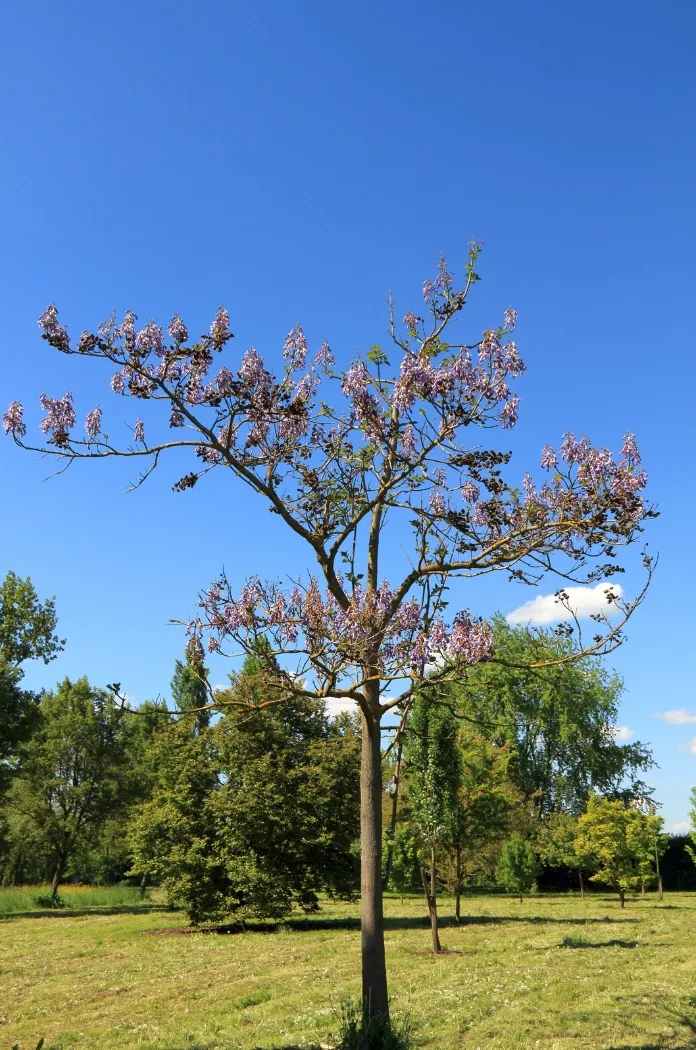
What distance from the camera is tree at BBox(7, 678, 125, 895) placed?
44.7m

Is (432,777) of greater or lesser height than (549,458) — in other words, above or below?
below

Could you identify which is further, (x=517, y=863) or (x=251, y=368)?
(x=517, y=863)

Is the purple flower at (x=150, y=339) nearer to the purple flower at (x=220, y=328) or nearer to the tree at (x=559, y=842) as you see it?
the purple flower at (x=220, y=328)

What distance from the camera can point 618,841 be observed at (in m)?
38.7

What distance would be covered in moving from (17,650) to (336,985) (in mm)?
29132

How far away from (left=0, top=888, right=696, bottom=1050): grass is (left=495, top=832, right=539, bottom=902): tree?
49.9 ft

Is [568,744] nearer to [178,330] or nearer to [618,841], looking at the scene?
[618,841]

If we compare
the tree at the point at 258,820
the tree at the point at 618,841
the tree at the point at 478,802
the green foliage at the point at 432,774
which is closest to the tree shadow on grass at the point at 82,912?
the tree at the point at 258,820

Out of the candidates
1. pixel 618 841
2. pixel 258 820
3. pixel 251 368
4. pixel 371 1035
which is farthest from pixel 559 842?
pixel 251 368

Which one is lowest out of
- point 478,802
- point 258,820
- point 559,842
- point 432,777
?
point 559,842

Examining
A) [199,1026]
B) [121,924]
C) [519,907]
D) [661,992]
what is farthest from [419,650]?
[519,907]

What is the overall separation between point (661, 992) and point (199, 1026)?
793 cm

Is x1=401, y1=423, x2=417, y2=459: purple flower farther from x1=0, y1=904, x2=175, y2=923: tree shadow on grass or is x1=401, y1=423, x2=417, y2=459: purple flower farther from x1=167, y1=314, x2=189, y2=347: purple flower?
x1=0, y1=904, x2=175, y2=923: tree shadow on grass

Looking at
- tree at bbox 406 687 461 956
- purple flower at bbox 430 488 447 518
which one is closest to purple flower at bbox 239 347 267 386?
purple flower at bbox 430 488 447 518
